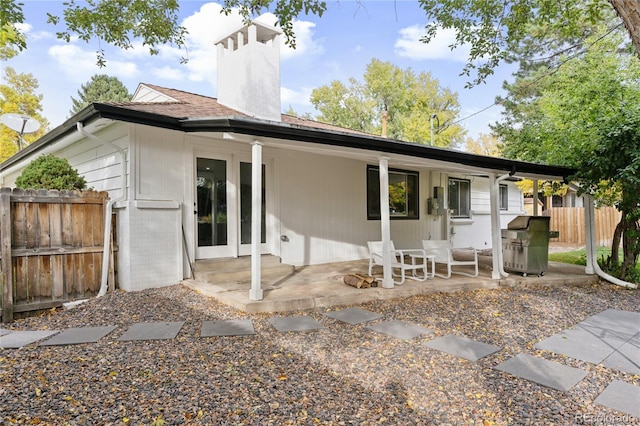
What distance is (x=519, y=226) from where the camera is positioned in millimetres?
6625

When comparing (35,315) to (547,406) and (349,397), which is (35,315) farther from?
(547,406)

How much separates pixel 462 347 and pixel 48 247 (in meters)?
5.24

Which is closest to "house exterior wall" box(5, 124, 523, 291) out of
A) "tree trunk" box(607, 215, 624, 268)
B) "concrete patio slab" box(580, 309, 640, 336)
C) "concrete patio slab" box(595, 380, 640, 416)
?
"tree trunk" box(607, 215, 624, 268)

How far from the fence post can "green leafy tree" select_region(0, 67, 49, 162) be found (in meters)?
14.5

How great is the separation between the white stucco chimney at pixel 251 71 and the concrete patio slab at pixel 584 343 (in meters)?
6.16

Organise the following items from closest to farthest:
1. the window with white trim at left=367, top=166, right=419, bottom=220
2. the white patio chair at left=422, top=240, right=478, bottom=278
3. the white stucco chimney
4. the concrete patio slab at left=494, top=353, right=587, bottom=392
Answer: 1. the concrete patio slab at left=494, top=353, right=587, bottom=392
2. the white patio chair at left=422, top=240, right=478, bottom=278
3. the white stucco chimney
4. the window with white trim at left=367, top=166, right=419, bottom=220

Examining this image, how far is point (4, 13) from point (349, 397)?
21.4ft

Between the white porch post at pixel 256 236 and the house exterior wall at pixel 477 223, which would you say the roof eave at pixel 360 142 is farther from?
the house exterior wall at pixel 477 223

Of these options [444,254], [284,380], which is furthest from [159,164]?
[444,254]

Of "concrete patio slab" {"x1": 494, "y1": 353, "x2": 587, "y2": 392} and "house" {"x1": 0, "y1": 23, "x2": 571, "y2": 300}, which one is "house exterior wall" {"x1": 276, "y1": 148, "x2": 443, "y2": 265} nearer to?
"house" {"x1": 0, "y1": 23, "x2": 571, "y2": 300}

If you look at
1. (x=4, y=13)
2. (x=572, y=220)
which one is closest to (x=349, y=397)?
(x=4, y=13)

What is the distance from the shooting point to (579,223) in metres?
14.5

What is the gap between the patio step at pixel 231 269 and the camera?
5.62 metres

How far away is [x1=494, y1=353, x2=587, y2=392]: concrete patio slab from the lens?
106 inches
